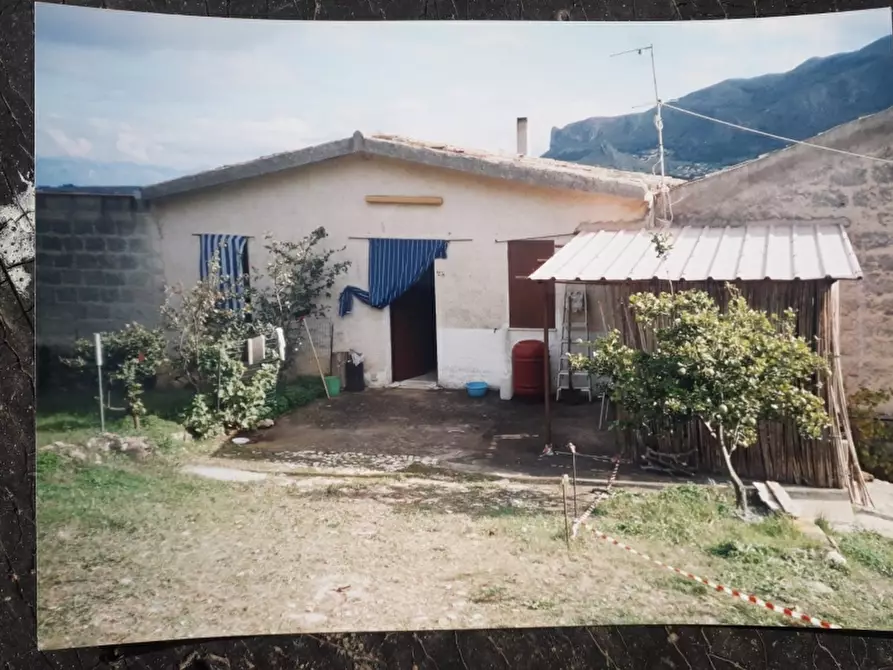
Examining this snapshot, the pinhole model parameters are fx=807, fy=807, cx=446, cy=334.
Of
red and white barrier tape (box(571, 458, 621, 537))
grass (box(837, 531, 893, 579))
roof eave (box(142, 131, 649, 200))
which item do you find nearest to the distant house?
roof eave (box(142, 131, 649, 200))

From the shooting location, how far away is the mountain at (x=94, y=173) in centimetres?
285

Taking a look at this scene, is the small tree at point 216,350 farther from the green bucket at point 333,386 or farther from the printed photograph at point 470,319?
the green bucket at point 333,386

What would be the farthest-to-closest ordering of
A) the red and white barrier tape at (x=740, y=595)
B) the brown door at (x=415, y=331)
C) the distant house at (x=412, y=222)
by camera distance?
the brown door at (x=415, y=331), the distant house at (x=412, y=222), the red and white barrier tape at (x=740, y=595)

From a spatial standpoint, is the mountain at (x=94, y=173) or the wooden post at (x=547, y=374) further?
the wooden post at (x=547, y=374)

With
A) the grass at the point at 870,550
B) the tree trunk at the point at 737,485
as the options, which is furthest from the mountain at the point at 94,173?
the grass at the point at 870,550

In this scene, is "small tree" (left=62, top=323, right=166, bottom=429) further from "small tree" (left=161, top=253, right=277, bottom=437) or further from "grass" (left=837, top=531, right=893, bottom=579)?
"grass" (left=837, top=531, right=893, bottom=579)

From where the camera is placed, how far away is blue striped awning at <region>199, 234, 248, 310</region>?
3.00m

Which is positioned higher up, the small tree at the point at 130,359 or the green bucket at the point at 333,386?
the small tree at the point at 130,359

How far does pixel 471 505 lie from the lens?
116 inches

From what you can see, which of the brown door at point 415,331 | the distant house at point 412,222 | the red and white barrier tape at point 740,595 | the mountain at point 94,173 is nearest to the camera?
the red and white barrier tape at point 740,595

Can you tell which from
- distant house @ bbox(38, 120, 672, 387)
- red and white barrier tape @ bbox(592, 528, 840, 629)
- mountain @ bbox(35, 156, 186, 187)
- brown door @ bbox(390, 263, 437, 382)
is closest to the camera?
red and white barrier tape @ bbox(592, 528, 840, 629)

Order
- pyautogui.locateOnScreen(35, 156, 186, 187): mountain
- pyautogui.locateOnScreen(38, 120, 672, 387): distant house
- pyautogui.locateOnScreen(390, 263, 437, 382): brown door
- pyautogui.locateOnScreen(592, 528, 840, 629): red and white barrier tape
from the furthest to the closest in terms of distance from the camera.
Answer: pyautogui.locateOnScreen(390, 263, 437, 382): brown door < pyautogui.locateOnScreen(38, 120, 672, 387): distant house < pyautogui.locateOnScreen(35, 156, 186, 187): mountain < pyautogui.locateOnScreen(592, 528, 840, 629): red and white barrier tape

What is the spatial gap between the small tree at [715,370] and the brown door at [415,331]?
1.99 ft

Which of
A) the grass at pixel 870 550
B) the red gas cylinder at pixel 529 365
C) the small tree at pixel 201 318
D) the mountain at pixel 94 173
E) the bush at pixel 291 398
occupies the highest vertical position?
the mountain at pixel 94 173
